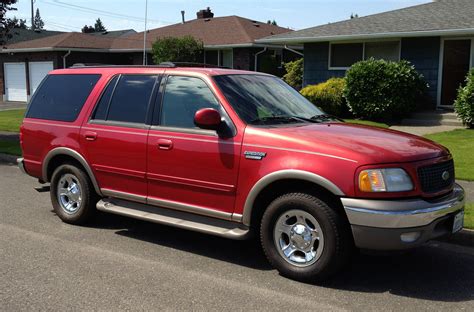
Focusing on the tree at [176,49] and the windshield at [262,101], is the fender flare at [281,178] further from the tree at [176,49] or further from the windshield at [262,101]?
the tree at [176,49]

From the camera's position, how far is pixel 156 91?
18.4 feet

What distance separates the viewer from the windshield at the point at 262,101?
5.11 m

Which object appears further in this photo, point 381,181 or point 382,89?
point 382,89

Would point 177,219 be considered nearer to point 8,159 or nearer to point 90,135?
point 90,135

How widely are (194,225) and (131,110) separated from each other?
1.55m

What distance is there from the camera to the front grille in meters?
4.35

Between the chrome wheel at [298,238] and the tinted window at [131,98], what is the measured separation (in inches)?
78.4

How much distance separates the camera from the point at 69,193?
6.43 metres

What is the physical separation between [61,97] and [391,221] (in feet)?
14.2

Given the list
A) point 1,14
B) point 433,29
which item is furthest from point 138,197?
point 433,29

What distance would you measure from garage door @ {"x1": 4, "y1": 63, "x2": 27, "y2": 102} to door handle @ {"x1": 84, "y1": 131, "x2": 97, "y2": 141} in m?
30.9

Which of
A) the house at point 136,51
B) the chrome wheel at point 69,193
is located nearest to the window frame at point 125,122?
the chrome wheel at point 69,193

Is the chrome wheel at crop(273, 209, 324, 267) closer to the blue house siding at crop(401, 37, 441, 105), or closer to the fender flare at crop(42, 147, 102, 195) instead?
the fender flare at crop(42, 147, 102, 195)

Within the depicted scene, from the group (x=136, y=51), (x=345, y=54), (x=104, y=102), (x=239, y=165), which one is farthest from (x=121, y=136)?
(x=136, y=51)
